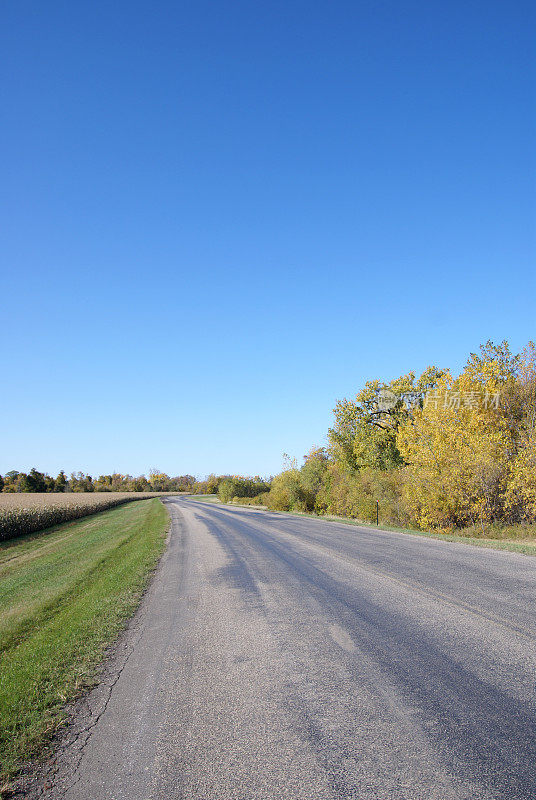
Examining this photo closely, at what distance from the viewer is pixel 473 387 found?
19141 millimetres

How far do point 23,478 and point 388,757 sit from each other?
109 metres

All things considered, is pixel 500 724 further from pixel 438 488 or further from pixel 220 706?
pixel 438 488

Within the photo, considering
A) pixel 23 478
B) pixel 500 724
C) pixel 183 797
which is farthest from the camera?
pixel 23 478

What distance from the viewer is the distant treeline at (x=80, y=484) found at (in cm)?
9612

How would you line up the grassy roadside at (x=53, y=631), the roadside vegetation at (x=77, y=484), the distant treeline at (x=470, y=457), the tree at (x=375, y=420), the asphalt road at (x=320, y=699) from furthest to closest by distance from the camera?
the roadside vegetation at (x=77, y=484), the tree at (x=375, y=420), the distant treeline at (x=470, y=457), the grassy roadside at (x=53, y=631), the asphalt road at (x=320, y=699)

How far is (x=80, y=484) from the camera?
385 feet

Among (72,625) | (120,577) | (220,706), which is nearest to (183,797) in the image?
(220,706)

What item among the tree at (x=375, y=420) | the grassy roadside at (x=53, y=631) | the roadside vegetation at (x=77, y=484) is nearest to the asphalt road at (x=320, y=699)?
the grassy roadside at (x=53, y=631)

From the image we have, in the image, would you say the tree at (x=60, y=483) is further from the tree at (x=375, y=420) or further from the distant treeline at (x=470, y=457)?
the distant treeline at (x=470, y=457)

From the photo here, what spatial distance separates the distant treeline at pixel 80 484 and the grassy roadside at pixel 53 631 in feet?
308

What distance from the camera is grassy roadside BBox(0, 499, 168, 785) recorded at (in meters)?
3.78

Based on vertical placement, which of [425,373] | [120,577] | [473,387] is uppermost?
[425,373]

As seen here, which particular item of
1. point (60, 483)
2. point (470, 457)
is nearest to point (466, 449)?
point (470, 457)

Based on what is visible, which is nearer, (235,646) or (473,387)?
(235,646)
